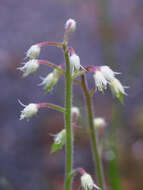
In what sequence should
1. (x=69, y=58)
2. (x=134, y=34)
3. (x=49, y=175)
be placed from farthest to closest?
(x=134, y=34) → (x=49, y=175) → (x=69, y=58)

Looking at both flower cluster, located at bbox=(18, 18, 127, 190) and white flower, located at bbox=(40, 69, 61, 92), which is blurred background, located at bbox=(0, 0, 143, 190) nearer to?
flower cluster, located at bbox=(18, 18, 127, 190)

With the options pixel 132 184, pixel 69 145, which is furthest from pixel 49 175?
pixel 69 145

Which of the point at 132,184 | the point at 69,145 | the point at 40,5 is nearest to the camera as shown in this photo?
the point at 69,145

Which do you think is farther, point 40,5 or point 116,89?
point 40,5

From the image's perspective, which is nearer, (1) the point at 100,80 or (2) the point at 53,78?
(1) the point at 100,80

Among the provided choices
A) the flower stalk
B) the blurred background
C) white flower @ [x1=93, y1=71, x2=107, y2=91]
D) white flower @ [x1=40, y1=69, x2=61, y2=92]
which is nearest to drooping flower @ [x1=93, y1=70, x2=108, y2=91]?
white flower @ [x1=93, y1=71, x2=107, y2=91]

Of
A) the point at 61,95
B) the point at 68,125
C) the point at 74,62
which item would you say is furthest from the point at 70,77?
the point at 61,95

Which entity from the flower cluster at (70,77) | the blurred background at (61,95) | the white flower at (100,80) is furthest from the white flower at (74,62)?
the blurred background at (61,95)

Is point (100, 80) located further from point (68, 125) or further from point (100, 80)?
point (68, 125)

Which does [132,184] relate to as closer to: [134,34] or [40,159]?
[40,159]
